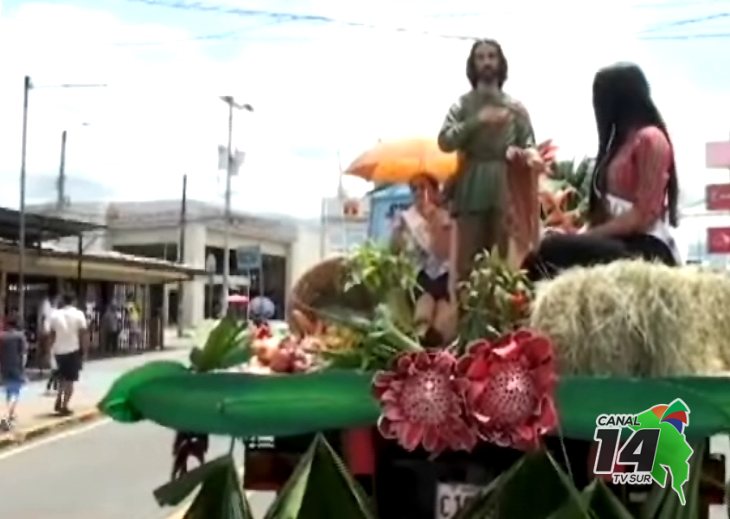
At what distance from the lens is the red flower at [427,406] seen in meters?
2.87

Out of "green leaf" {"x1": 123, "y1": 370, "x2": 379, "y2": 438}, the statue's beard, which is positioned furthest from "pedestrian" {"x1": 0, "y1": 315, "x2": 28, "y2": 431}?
"green leaf" {"x1": 123, "y1": 370, "x2": 379, "y2": 438}

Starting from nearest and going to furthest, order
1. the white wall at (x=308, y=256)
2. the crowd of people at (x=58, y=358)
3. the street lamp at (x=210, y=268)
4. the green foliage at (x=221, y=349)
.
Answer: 1. the green foliage at (x=221, y=349)
2. the white wall at (x=308, y=256)
3. the crowd of people at (x=58, y=358)
4. the street lamp at (x=210, y=268)

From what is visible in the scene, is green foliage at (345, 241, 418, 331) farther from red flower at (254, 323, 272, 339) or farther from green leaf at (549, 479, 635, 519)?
green leaf at (549, 479, 635, 519)

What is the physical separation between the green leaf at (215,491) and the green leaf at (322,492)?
11 centimetres

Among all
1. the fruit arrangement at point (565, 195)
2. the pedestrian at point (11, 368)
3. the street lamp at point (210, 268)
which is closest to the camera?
the fruit arrangement at point (565, 195)

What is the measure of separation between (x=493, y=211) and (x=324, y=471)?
1.17 metres

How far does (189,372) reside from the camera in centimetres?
320

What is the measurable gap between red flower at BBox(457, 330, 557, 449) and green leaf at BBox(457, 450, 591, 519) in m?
0.07

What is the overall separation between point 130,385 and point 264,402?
381 mm

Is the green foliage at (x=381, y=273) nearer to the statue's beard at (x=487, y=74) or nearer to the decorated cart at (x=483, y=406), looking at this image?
the decorated cart at (x=483, y=406)

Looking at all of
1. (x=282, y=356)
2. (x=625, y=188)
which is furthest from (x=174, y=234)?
(x=282, y=356)

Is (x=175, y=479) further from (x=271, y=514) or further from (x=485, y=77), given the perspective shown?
(x=485, y=77)

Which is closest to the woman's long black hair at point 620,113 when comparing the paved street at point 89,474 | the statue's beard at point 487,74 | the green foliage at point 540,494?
the statue's beard at point 487,74

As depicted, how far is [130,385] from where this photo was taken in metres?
3.21
